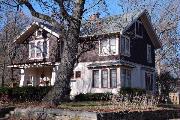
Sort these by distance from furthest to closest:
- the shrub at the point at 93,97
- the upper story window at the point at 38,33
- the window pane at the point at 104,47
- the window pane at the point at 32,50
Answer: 1. the window pane at the point at 32,50
2. the upper story window at the point at 38,33
3. the window pane at the point at 104,47
4. the shrub at the point at 93,97

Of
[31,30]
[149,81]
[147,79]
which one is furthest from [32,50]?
[149,81]

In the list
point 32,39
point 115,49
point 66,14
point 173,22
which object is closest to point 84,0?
point 66,14

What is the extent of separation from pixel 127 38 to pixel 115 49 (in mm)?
2334

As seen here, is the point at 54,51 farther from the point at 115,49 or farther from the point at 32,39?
the point at 115,49

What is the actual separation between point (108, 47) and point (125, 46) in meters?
1.81

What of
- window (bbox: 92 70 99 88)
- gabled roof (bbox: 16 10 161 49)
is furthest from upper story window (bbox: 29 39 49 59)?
window (bbox: 92 70 99 88)

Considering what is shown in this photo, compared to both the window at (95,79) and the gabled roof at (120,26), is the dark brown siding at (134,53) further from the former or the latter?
the window at (95,79)

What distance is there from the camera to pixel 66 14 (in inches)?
788

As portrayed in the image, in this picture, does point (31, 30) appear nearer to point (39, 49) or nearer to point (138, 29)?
point (39, 49)

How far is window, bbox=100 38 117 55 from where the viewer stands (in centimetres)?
3747

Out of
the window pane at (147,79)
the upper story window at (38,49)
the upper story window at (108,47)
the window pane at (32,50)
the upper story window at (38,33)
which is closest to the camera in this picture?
the upper story window at (108,47)

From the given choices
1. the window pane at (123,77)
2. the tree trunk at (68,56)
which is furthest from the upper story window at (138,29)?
the tree trunk at (68,56)

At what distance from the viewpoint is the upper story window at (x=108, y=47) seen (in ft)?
123

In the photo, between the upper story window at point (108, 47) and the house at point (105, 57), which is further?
the upper story window at point (108, 47)
